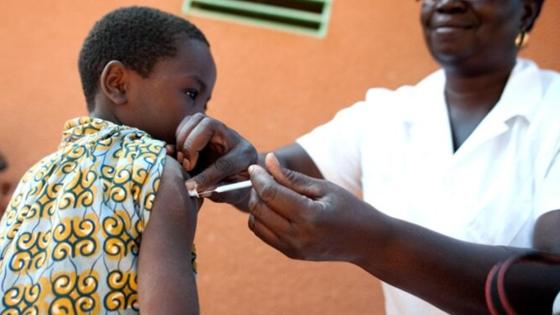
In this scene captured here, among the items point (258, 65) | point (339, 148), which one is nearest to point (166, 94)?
point (339, 148)

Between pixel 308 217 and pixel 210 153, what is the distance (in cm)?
31

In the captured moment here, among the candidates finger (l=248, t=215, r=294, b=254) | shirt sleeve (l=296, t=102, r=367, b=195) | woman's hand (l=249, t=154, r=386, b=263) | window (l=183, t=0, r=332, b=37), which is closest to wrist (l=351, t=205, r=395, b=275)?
woman's hand (l=249, t=154, r=386, b=263)

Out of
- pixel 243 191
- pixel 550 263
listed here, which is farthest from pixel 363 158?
pixel 550 263

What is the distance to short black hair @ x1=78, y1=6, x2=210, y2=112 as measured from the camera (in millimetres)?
1358

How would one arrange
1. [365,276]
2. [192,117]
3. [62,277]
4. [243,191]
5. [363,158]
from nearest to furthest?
[62,277], [192,117], [243,191], [363,158], [365,276]

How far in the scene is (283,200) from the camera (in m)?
1.15

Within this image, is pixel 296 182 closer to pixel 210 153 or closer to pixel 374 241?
pixel 374 241

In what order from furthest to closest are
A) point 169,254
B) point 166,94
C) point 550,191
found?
point 550,191, point 166,94, point 169,254

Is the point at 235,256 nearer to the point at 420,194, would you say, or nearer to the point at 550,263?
the point at 420,194

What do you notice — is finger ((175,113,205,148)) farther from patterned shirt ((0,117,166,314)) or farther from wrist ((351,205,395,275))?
wrist ((351,205,395,275))

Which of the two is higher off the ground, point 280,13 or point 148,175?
point 280,13

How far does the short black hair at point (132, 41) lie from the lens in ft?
4.46

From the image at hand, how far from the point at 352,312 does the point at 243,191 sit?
3.20 ft

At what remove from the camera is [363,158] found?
6.24ft
